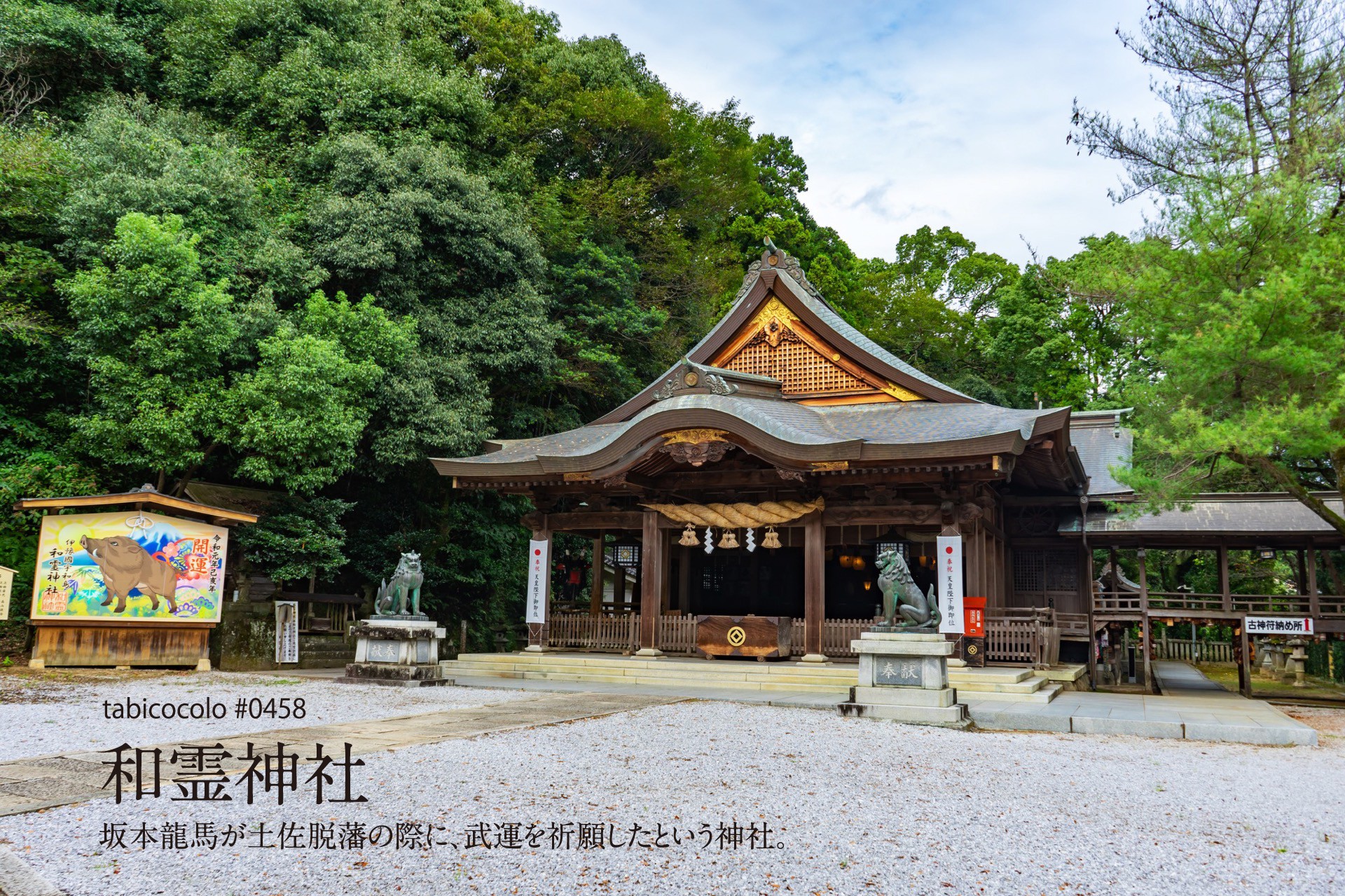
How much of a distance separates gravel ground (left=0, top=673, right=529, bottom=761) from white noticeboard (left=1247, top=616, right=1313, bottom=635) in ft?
39.4

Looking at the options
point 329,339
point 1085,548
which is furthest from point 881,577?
point 329,339

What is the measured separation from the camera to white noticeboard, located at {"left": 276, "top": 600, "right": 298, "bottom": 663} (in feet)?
52.7

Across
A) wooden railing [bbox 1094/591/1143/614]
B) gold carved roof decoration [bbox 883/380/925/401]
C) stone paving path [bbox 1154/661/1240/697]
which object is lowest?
stone paving path [bbox 1154/661/1240/697]

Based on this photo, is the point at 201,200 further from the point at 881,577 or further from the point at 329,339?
the point at 881,577

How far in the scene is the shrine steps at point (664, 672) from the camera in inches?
527

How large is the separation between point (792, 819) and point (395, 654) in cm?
922

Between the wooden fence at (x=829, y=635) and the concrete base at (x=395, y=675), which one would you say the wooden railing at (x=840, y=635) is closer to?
the wooden fence at (x=829, y=635)

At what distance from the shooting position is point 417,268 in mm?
19938

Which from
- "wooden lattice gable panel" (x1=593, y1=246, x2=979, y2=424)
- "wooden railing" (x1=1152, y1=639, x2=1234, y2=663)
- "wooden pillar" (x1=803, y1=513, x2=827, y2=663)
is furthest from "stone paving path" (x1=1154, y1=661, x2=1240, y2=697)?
"wooden lattice gable panel" (x1=593, y1=246, x2=979, y2=424)

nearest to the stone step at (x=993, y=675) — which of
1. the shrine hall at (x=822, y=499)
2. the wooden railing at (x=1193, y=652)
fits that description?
the shrine hall at (x=822, y=499)

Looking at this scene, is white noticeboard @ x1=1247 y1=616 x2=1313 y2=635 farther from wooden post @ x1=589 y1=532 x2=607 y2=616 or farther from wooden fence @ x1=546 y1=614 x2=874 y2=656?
wooden post @ x1=589 y1=532 x2=607 y2=616

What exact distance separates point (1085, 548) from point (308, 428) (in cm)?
1476

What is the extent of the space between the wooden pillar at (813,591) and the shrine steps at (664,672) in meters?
0.41

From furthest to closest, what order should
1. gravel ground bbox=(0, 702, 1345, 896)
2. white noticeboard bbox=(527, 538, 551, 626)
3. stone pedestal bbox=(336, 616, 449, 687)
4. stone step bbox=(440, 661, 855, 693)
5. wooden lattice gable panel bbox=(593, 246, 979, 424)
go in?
1. wooden lattice gable panel bbox=(593, 246, 979, 424)
2. white noticeboard bbox=(527, 538, 551, 626)
3. stone step bbox=(440, 661, 855, 693)
4. stone pedestal bbox=(336, 616, 449, 687)
5. gravel ground bbox=(0, 702, 1345, 896)
